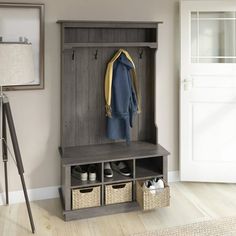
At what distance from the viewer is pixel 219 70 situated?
3.40 m

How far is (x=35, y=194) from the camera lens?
3.20 m

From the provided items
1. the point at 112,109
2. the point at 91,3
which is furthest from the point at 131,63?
the point at 91,3

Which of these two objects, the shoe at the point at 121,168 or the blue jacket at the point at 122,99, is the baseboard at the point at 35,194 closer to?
the shoe at the point at 121,168

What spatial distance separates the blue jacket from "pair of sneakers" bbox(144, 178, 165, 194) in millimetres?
472

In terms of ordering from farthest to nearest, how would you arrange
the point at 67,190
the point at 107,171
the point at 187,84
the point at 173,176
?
the point at 173,176 < the point at 187,84 < the point at 107,171 < the point at 67,190

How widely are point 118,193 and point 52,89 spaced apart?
1104 millimetres

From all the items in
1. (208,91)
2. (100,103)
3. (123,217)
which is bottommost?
(123,217)

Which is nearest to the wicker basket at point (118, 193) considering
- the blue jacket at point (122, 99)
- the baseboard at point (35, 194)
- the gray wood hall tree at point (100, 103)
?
the gray wood hall tree at point (100, 103)

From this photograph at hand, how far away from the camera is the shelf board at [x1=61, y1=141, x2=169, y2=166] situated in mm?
2855

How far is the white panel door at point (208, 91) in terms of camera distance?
3.38m

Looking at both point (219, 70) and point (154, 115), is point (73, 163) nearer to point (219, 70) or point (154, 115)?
point (154, 115)

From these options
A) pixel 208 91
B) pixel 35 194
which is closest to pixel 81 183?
pixel 35 194

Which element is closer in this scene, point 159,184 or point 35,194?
point 159,184

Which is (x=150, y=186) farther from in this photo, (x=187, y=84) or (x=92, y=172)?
(x=187, y=84)
